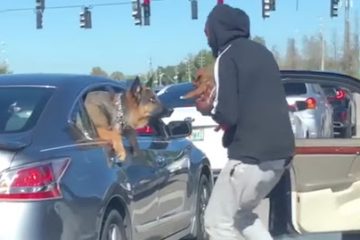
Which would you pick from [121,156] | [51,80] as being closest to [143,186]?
[121,156]

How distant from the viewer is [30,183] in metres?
5.55

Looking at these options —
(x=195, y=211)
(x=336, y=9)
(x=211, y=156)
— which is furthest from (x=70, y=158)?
(x=336, y=9)

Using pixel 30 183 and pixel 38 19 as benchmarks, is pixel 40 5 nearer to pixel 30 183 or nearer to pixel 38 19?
pixel 38 19

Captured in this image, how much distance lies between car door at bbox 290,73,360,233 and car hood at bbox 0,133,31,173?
87.7 inches

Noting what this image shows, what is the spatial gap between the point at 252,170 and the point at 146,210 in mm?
→ 1321

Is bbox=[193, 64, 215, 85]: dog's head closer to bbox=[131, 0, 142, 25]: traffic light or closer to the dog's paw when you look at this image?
the dog's paw

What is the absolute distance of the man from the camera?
607 centimetres

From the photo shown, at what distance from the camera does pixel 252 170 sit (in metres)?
6.15

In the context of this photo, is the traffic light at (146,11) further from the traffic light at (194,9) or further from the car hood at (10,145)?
the car hood at (10,145)

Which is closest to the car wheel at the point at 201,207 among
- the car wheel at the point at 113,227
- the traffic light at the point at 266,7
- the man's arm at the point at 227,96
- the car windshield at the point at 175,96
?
the car wheel at the point at 113,227

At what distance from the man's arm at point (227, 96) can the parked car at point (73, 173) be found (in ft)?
2.95

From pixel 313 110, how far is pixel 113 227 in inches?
248

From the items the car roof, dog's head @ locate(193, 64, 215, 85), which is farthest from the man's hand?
the car roof

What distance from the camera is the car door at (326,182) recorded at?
721cm
